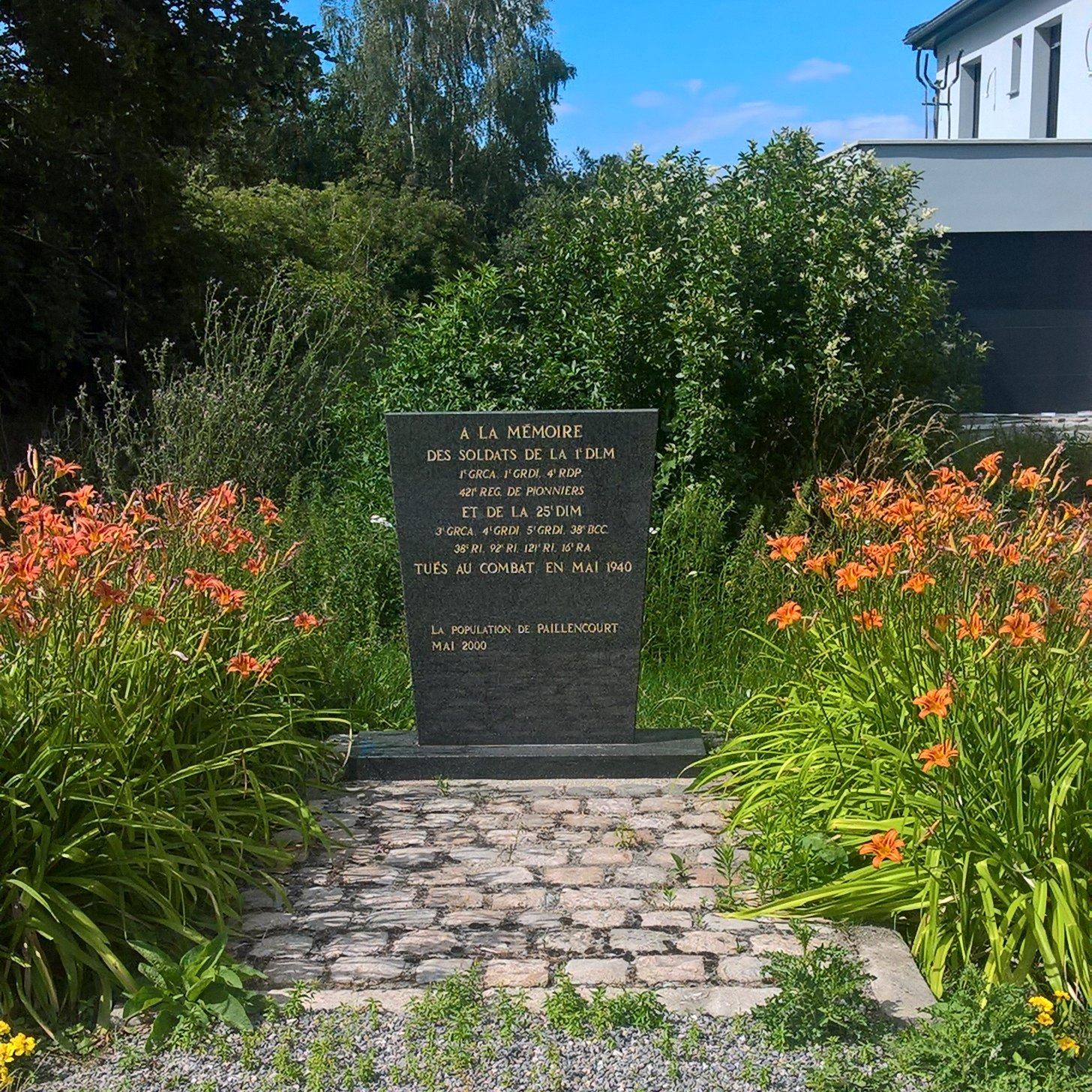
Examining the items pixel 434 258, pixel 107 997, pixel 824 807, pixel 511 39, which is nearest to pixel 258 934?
pixel 107 997

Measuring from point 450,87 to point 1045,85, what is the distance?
54.0 ft

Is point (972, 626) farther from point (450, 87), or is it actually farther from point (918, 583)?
point (450, 87)

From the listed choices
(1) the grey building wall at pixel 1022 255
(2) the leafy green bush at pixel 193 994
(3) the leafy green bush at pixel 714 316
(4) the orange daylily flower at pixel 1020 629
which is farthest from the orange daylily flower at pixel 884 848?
(1) the grey building wall at pixel 1022 255

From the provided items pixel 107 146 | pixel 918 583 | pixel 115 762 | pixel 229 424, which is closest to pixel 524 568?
pixel 918 583

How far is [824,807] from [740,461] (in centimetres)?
366

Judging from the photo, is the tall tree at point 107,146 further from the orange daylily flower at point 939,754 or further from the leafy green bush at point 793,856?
the orange daylily flower at point 939,754

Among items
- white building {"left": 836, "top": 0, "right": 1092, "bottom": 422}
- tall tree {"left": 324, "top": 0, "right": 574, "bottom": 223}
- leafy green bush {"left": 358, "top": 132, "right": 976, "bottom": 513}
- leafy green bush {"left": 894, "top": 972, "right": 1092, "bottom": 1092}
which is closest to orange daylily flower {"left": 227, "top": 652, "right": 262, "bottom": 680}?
leafy green bush {"left": 894, "top": 972, "right": 1092, "bottom": 1092}

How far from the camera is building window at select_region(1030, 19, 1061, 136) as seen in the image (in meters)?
18.9

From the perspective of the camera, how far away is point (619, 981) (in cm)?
325

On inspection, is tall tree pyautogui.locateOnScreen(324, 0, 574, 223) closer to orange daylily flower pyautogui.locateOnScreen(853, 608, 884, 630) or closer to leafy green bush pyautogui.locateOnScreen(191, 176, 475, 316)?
leafy green bush pyautogui.locateOnScreen(191, 176, 475, 316)

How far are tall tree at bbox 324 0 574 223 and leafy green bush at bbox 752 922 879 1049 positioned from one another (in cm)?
2887

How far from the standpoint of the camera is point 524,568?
5.02m

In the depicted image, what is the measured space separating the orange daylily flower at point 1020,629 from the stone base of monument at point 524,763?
6.30 ft

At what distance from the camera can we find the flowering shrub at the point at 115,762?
10.5ft
